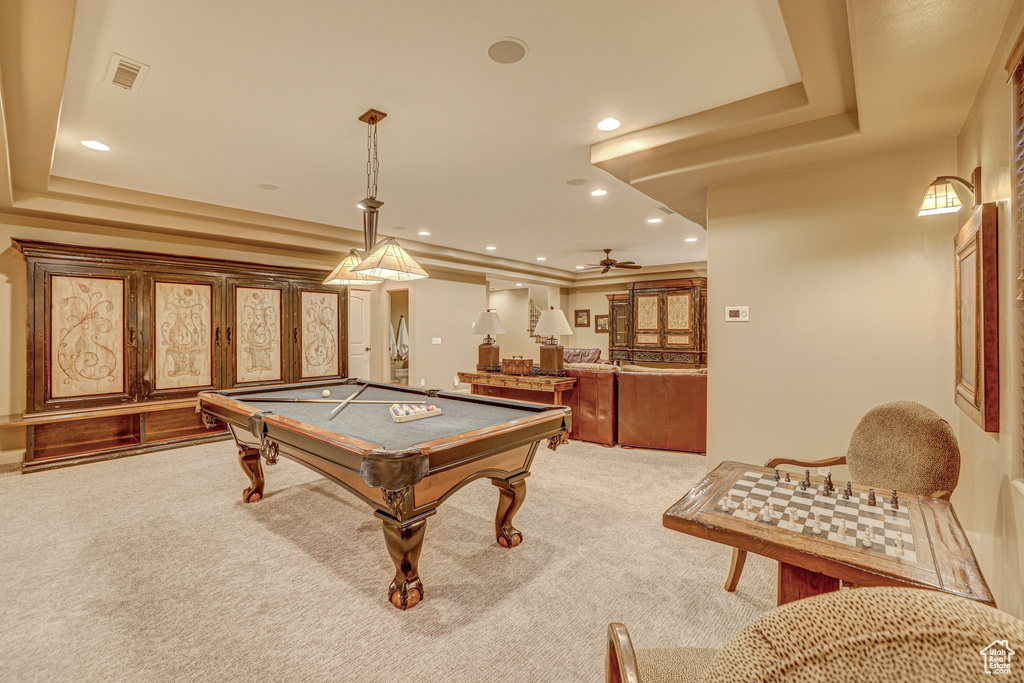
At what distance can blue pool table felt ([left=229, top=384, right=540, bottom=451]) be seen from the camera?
7.09 feet

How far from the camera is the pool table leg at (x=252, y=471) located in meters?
3.27

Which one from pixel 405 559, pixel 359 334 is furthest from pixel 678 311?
pixel 405 559

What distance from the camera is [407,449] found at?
1778mm

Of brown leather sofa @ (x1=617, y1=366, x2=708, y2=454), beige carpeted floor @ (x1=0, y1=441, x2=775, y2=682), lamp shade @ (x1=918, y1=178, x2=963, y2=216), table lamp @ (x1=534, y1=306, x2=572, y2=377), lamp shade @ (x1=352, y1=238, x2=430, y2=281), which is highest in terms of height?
lamp shade @ (x1=918, y1=178, x2=963, y2=216)

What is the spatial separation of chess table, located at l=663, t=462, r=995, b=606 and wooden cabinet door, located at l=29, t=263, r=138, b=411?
5.66 m

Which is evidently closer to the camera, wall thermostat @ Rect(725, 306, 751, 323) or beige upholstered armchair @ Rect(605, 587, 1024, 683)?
beige upholstered armchair @ Rect(605, 587, 1024, 683)

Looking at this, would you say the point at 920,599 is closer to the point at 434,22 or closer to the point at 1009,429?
the point at 1009,429

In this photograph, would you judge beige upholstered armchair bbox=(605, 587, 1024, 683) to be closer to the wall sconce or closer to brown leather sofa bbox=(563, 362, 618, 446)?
the wall sconce

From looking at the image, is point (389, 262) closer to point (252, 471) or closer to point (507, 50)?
point (507, 50)

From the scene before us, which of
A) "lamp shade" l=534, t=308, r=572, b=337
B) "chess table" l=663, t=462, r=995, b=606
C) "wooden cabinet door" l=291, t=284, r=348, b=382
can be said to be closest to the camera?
"chess table" l=663, t=462, r=995, b=606

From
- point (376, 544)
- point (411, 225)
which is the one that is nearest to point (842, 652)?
point (376, 544)

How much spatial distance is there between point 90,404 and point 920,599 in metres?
6.16

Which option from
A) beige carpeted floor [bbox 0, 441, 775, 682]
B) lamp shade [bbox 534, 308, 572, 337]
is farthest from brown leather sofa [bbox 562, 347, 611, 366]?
beige carpeted floor [bbox 0, 441, 775, 682]
